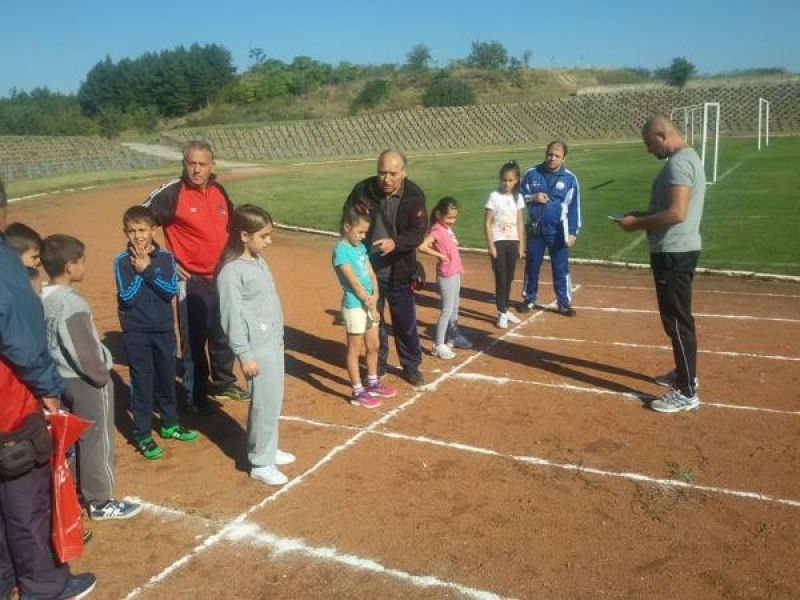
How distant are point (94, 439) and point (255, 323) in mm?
1241

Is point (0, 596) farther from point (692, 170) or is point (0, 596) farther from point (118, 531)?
point (692, 170)

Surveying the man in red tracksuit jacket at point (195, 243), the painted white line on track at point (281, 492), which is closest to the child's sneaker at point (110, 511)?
the painted white line on track at point (281, 492)

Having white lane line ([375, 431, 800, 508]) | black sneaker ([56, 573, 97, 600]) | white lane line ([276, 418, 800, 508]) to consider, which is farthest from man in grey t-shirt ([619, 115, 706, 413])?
black sneaker ([56, 573, 97, 600])

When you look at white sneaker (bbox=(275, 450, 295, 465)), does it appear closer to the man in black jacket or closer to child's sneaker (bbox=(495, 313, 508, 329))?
the man in black jacket

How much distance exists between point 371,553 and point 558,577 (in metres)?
1.06

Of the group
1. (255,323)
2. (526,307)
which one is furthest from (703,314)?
(255,323)

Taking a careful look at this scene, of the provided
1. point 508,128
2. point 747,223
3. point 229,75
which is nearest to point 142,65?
point 229,75

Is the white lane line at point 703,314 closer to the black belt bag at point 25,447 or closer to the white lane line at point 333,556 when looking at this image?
the white lane line at point 333,556

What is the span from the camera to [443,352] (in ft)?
25.8

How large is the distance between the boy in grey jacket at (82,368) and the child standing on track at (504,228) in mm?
5244

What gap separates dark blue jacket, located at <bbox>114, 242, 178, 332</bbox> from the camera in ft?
17.5

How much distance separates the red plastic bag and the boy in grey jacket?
0.72 metres

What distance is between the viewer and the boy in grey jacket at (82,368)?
14.5 ft

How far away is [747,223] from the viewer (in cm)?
1598
